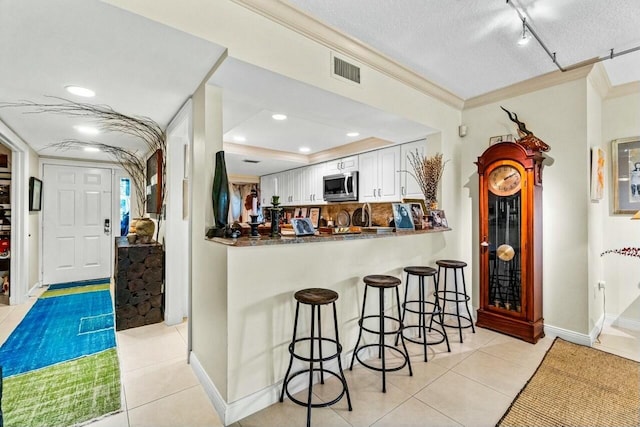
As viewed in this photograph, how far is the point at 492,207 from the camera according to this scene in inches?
123

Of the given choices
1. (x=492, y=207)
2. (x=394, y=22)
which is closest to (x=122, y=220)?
(x=394, y=22)

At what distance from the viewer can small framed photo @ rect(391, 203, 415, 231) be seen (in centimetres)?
298

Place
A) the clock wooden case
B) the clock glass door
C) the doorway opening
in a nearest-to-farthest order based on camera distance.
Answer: the clock wooden case
the clock glass door
the doorway opening

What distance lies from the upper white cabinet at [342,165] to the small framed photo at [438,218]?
1.95 metres

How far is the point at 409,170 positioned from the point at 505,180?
1.29 m

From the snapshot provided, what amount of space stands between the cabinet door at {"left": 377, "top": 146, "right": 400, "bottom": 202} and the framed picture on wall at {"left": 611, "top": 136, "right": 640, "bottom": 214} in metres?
2.28

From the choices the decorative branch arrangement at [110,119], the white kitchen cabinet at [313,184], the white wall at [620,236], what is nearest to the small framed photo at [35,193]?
the decorative branch arrangement at [110,119]

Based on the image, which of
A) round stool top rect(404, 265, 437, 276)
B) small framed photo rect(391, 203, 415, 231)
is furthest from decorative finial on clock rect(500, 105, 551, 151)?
round stool top rect(404, 265, 437, 276)

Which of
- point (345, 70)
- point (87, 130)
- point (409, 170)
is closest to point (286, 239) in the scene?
point (345, 70)

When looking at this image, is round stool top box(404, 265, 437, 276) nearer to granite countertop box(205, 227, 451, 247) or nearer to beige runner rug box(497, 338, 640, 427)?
granite countertop box(205, 227, 451, 247)

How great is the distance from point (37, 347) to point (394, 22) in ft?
13.4

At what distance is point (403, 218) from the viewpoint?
9.87ft

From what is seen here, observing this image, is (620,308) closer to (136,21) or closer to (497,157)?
(497,157)

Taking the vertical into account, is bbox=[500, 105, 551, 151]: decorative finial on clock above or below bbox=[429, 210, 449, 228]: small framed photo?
above
